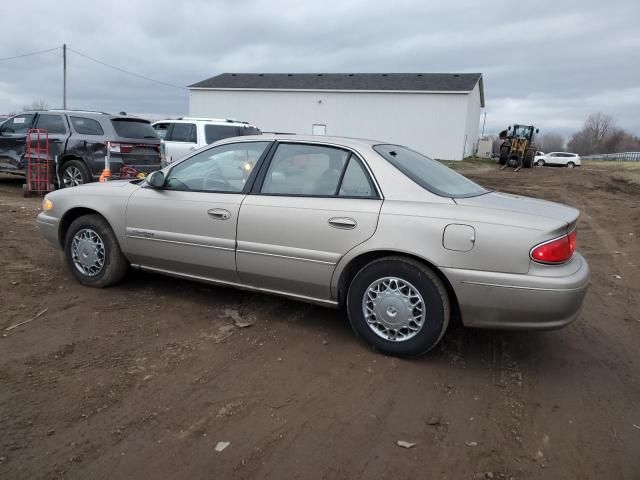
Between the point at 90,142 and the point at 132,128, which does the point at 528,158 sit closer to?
the point at 132,128

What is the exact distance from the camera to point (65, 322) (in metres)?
4.05

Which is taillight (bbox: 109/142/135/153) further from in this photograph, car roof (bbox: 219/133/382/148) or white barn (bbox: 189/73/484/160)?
white barn (bbox: 189/73/484/160)

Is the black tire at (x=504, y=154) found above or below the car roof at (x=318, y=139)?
above

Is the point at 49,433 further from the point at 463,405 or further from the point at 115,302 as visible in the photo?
the point at 463,405

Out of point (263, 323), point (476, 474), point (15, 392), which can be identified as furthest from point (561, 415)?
point (15, 392)

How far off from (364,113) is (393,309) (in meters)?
34.2

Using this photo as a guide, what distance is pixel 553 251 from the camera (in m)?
3.23

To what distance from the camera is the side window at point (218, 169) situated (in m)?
4.26

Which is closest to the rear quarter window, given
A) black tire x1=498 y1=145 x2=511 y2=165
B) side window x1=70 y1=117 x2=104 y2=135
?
side window x1=70 y1=117 x2=104 y2=135

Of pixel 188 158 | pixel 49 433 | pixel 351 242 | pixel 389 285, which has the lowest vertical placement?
pixel 49 433

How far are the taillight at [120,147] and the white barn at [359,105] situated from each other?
26.2m

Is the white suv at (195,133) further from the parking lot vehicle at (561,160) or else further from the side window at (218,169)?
the parking lot vehicle at (561,160)

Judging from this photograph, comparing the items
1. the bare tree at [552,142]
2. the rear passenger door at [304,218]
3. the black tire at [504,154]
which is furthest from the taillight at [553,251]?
the bare tree at [552,142]

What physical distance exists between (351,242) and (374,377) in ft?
3.07
